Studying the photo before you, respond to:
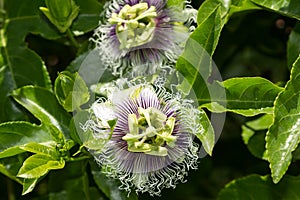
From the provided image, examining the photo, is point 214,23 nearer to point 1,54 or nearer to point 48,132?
point 48,132

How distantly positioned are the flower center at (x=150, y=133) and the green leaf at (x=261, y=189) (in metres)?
0.24

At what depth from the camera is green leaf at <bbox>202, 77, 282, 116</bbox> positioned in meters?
1.00

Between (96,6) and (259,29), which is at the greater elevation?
(96,6)

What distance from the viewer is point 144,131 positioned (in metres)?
0.96

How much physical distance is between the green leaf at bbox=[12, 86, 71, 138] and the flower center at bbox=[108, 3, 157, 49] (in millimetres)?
163

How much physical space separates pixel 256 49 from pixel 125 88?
1.53ft

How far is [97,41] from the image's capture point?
3.62ft

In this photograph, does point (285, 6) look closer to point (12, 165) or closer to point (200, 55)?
point (200, 55)

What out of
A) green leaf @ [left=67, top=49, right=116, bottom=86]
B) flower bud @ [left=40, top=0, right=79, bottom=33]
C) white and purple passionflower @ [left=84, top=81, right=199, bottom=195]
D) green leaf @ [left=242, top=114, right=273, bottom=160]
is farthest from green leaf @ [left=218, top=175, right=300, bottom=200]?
flower bud @ [left=40, top=0, right=79, bottom=33]

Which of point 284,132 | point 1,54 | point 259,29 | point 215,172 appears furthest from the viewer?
point 215,172

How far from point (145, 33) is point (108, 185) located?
24 cm

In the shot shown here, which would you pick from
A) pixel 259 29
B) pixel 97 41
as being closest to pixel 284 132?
pixel 97 41

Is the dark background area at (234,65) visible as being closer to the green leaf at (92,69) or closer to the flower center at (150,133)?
the green leaf at (92,69)

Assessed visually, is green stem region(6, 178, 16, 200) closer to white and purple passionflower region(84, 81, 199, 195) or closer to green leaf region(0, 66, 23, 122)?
green leaf region(0, 66, 23, 122)
